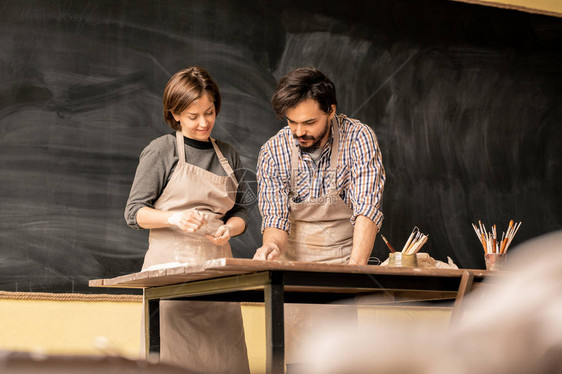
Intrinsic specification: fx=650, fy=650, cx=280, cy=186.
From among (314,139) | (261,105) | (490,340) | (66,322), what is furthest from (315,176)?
(490,340)

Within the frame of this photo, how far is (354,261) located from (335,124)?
0.54 metres

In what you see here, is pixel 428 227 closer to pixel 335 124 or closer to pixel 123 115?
pixel 335 124

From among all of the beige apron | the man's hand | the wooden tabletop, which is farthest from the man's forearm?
the wooden tabletop

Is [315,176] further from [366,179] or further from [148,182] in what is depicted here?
[148,182]

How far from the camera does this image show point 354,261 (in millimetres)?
2195

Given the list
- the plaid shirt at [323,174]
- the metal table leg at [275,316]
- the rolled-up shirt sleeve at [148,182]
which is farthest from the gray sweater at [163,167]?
the metal table leg at [275,316]

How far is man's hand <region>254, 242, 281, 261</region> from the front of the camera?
2002 millimetres

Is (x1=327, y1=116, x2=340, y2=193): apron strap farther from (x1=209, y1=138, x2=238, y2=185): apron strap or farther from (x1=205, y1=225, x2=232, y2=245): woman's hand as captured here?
(x1=205, y1=225, x2=232, y2=245): woman's hand

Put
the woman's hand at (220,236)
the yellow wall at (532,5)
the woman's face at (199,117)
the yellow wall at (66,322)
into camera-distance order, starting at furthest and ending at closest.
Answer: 1. the yellow wall at (532,5)
2. the yellow wall at (66,322)
3. the woman's face at (199,117)
4. the woman's hand at (220,236)

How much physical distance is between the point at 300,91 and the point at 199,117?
1.21 ft

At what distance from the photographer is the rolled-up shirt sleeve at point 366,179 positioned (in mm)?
2250

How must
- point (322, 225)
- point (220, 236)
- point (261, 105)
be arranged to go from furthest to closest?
point (261, 105) < point (322, 225) < point (220, 236)

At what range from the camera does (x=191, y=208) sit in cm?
221

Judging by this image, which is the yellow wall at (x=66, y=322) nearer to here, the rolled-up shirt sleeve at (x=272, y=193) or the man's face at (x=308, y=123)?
the rolled-up shirt sleeve at (x=272, y=193)
